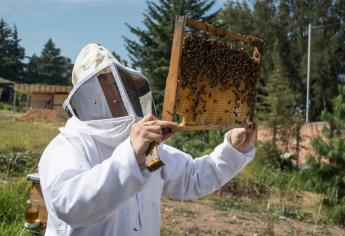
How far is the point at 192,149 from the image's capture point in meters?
14.8

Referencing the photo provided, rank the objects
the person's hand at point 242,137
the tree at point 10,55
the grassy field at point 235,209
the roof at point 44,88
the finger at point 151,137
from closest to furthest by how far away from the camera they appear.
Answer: the finger at point 151,137 → the person's hand at point 242,137 → the grassy field at point 235,209 → the roof at point 44,88 → the tree at point 10,55

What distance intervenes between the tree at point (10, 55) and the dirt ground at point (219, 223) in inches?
2822

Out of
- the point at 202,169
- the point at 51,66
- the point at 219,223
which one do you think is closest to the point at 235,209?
the point at 219,223

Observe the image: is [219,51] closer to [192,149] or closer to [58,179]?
[58,179]

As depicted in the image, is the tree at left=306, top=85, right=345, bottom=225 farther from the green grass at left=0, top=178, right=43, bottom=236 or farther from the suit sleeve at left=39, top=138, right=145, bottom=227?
the suit sleeve at left=39, top=138, right=145, bottom=227

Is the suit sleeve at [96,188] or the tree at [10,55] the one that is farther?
the tree at [10,55]

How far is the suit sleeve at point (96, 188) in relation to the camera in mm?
1749

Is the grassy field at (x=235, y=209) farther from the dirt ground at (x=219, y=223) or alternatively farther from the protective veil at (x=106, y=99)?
the protective veil at (x=106, y=99)

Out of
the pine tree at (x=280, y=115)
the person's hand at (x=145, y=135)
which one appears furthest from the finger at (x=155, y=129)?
the pine tree at (x=280, y=115)

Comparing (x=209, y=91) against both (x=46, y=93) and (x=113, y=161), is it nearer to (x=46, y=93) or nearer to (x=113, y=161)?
(x=113, y=161)

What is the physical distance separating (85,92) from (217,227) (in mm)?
5597

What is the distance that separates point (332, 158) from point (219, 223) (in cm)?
310

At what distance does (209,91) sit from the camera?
2314mm

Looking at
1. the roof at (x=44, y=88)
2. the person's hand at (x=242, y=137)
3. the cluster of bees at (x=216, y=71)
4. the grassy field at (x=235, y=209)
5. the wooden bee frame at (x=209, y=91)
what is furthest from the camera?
the roof at (x=44, y=88)
